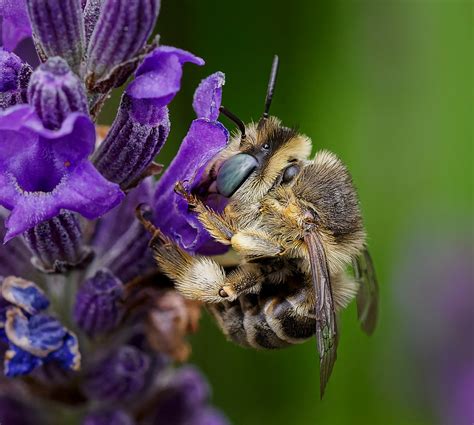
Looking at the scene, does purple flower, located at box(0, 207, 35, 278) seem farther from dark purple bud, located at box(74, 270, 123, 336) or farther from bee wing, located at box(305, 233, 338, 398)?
bee wing, located at box(305, 233, 338, 398)

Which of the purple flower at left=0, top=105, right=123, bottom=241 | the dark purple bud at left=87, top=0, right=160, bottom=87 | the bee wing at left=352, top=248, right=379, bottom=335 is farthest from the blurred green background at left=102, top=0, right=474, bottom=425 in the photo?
the purple flower at left=0, top=105, right=123, bottom=241

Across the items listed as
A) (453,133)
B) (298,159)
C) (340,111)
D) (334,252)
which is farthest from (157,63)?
(453,133)

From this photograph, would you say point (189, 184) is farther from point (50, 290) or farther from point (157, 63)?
A: point (50, 290)

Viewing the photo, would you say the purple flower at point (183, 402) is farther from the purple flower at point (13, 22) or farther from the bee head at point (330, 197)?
the purple flower at point (13, 22)

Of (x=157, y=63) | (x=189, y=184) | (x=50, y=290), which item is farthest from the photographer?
(x=50, y=290)

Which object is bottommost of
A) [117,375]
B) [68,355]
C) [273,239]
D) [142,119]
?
[117,375]

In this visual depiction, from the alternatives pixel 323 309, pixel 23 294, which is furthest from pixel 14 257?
pixel 323 309

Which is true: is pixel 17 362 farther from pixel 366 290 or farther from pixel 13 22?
pixel 366 290
